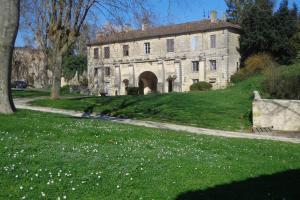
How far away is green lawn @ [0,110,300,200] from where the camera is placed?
20.7 ft

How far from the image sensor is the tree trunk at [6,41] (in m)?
12.9

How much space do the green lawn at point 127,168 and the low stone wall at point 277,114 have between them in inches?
→ 351

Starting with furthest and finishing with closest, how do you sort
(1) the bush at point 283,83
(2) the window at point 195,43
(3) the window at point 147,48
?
(3) the window at point 147,48
(2) the window at point 195,43
(1) the bush at point 283,83

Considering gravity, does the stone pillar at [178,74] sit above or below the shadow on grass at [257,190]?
above

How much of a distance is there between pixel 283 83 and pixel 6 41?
17711 mm

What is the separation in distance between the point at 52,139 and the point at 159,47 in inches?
2058

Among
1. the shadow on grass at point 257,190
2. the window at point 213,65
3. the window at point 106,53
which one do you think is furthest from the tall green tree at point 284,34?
the shadow on grass at point 257,190

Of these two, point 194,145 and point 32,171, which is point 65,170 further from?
point 194,145

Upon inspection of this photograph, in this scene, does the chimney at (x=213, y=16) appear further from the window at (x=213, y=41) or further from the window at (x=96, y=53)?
the window at (x=96, y=53)

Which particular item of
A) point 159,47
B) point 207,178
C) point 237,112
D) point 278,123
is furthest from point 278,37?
point 207,178

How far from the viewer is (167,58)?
60562 millimetres

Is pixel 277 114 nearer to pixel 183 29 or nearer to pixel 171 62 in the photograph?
pixel 183 29

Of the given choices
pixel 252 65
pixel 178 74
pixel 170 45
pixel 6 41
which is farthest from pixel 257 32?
pixel 6 41

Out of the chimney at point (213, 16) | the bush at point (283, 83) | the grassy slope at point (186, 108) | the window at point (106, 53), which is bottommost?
the grassy slope at point (186, 108)
